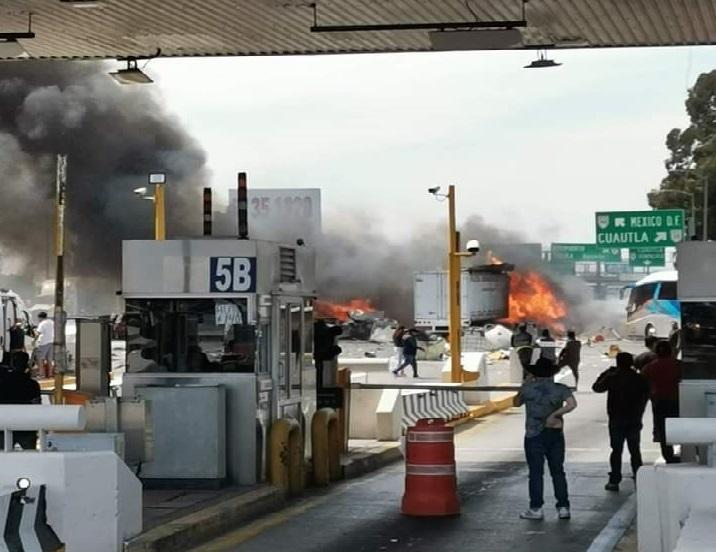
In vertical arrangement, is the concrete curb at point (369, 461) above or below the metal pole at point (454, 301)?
below

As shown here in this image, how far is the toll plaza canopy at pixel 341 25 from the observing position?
16.9 m

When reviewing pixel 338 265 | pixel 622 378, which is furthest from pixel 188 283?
pixel 338 265

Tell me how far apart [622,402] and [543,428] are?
2629 millimetres

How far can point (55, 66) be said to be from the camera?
5981 cm

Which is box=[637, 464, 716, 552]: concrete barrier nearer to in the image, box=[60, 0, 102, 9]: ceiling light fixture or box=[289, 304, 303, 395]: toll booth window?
box=[289, 304, 303, 395]: toll booth window

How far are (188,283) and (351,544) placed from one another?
379cm

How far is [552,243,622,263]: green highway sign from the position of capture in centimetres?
7200

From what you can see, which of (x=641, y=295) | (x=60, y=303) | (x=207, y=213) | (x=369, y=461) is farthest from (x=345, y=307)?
(x=60, y=303)

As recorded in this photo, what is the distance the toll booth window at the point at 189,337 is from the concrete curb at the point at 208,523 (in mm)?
1388

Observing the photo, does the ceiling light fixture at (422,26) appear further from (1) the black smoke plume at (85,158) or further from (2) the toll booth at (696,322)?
(1) the black smoke plume at (85,158)

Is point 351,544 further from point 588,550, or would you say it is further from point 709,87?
point 709,87

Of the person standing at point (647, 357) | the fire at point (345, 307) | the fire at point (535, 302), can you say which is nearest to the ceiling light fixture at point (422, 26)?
the person standing at point (647, 357)

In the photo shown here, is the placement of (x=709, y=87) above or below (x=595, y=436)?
above

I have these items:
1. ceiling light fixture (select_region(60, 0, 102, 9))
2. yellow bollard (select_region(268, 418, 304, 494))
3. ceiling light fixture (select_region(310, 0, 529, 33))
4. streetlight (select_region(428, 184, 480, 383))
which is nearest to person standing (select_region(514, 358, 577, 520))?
yellow bollard (select_region(268, 418, 304, 494))
